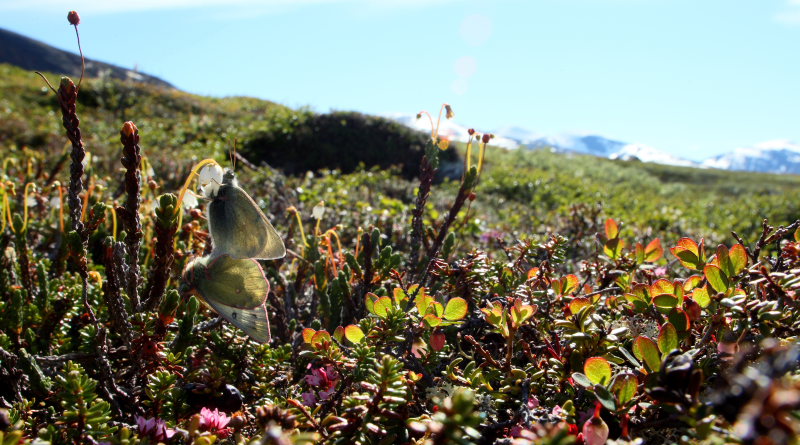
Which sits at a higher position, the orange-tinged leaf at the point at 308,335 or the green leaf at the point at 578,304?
the green leaf at the point at 578,304

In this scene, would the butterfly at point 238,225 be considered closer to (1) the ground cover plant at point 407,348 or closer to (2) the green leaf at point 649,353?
(1) the ground cover plant at point 407,348

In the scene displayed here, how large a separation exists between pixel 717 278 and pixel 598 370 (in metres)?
0.50

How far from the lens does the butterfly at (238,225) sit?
1.68m

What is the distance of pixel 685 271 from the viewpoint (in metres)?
3.43

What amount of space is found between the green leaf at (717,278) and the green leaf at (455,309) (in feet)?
2.35

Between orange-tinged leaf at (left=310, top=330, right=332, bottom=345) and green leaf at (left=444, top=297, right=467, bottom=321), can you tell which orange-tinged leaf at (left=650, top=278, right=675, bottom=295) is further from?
orange-tinged leaf at (left=310, top=330, right=332, bottom=345)

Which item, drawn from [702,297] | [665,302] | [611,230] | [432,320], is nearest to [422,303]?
[432,320]

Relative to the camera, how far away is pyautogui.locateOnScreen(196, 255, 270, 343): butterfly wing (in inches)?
67.5

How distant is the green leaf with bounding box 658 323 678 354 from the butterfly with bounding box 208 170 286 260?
3.84 feet

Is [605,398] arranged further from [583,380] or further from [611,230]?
[611,230]

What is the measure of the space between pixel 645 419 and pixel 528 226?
5064 millimetres

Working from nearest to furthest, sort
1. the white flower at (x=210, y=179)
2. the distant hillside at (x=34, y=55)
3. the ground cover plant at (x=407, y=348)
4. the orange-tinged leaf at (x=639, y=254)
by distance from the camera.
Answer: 1. the ground cover plant at (x=407, y=348)
2. the white flower at (x=210, y=179)
3. the orange-tinged leaf at (x=639, y=254)
4. the distant hillside at (x=34, y=55)

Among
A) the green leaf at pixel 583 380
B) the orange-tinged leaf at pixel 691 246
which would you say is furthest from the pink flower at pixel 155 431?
the orange-tinged leaf at pixel 691 246

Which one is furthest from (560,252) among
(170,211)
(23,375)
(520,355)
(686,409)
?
(23,375)
